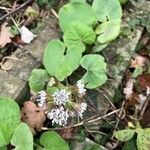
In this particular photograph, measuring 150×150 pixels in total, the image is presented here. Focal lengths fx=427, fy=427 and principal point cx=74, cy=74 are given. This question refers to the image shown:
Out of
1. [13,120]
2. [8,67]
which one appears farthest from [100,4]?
[13,120]

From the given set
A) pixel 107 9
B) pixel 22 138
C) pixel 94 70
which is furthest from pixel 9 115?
pixel 107 9

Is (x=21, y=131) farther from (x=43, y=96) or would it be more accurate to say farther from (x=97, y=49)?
(x=97, y=49)

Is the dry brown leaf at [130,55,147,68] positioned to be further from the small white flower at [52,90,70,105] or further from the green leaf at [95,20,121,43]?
the small white flower at [52,90,70,105]

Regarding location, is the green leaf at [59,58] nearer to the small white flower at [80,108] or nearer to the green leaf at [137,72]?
the small white flower at [80,108]

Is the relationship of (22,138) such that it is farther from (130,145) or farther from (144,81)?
(144,81)

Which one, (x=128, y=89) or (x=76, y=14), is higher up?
(x=76, y=14)

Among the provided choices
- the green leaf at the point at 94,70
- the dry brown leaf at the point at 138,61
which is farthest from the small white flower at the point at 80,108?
the dry brown leaf at the point at 138,61
